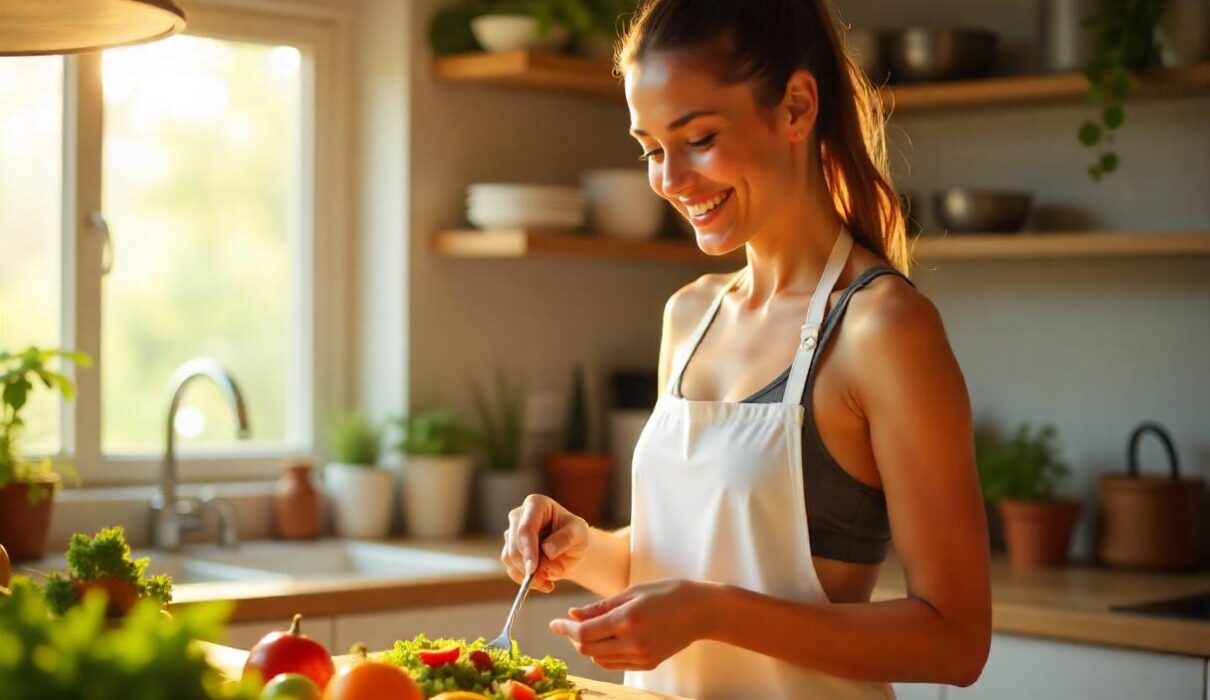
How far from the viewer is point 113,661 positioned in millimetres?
820

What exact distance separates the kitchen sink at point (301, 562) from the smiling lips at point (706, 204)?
1.52m

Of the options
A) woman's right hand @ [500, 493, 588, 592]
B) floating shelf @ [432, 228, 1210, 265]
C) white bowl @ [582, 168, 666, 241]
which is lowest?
woman's right hand @ [500, 493, 588, 592]

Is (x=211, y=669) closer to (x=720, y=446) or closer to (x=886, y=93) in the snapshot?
(x=720, y=446)

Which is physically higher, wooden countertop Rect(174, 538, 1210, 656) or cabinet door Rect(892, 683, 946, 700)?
wooden countertop Rect(174, 538, 1210, 656)

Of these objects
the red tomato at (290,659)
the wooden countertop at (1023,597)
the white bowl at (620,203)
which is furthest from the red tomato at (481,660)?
the white bowl at (620,203)

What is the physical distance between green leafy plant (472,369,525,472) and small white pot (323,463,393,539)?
0.83 feet

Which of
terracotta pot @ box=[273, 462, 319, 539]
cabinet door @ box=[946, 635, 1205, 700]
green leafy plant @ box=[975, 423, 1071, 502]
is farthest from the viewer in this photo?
terracotta pot @ box=[273, 462, 319, 539]

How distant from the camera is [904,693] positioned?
3035 mm

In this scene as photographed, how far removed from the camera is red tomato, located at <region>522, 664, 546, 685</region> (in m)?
1.52

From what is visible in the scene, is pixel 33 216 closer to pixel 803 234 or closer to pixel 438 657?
pixel 803 234

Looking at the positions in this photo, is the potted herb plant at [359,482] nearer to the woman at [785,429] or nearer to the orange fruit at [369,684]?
the woman at [785,429]

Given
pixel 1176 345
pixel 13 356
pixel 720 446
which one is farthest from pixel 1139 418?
pixel 13 356

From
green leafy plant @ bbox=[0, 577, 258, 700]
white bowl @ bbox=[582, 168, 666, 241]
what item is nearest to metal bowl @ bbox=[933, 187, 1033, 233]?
white bowl @ bbox=[582, 168, 666, 241]

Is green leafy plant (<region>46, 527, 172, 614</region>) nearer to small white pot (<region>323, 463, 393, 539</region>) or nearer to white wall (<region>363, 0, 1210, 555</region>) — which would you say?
small white pot (<region>323, 463, 393, 539</region>)
